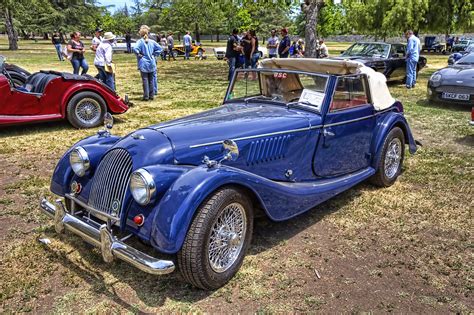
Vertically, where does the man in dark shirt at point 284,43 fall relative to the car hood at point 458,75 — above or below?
above

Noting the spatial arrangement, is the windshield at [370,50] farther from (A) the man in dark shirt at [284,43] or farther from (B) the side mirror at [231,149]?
(B) the side mirror at [231,149]

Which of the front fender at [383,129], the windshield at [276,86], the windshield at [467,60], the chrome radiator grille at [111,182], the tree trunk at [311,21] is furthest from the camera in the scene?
the tree trunk at [311,21]

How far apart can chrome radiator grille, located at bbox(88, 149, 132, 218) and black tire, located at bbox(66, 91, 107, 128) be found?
4.92m

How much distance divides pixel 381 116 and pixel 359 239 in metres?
1.85

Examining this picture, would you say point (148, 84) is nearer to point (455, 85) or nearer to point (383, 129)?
point (383, 129)

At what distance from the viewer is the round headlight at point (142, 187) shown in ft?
9.56

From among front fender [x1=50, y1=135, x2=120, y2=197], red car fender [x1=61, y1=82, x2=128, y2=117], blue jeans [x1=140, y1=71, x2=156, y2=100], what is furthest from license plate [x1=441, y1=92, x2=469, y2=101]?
front fender [x1=50, y1=135, x2=120, y2=197]

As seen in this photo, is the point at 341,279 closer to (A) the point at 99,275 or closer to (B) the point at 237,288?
(B) the point at 237,288

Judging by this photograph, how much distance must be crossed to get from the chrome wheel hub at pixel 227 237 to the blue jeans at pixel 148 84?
8.11m

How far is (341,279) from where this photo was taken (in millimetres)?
3311

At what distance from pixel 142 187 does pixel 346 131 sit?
2.48 meters

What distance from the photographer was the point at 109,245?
9.29ft

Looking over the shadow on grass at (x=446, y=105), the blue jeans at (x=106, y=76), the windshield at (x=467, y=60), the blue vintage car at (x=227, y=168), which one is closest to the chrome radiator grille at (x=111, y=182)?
the blue vintage car at (x=227, y=168)

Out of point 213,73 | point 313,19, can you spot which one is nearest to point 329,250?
point 313,19
